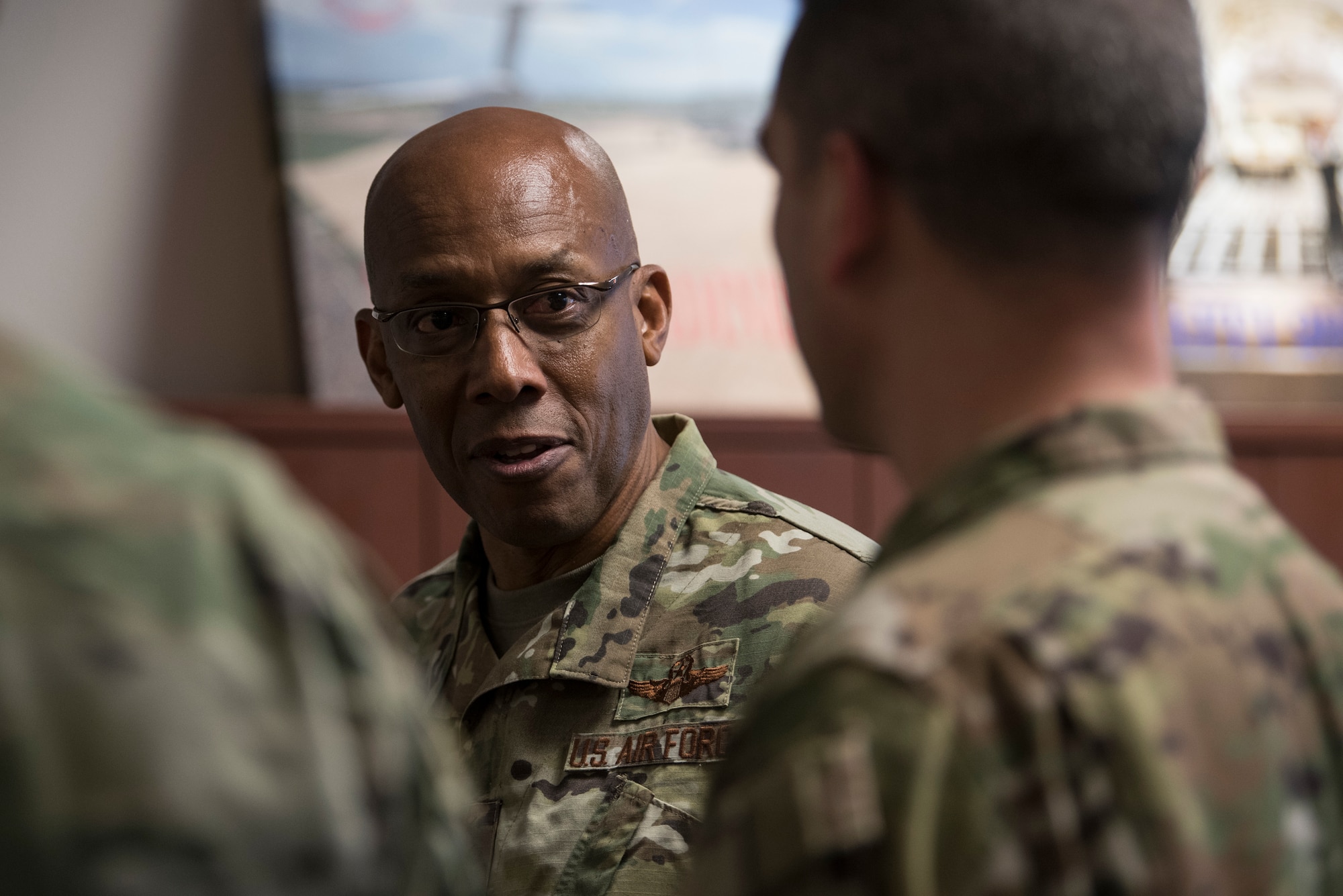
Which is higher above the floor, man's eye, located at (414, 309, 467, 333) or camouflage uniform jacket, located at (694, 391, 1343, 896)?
camouflage uniform jacket, located at (694, 391, 1343, 896)

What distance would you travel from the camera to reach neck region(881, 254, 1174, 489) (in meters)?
0.75

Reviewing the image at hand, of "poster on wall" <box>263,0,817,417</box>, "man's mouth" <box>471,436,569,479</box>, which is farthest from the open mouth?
"poster on wall" <box>263,0,817,417</box>

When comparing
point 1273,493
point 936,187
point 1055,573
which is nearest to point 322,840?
point 1055,573

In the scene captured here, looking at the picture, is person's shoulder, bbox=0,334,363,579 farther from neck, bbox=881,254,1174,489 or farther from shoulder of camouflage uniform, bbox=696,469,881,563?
shoulder of camouflage uniform, bbox=696,469,881,563

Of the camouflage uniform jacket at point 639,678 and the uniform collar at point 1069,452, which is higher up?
the uniform collar at point 1069,452

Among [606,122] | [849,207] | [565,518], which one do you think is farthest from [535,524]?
[606,122]

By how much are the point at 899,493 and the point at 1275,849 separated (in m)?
2.72

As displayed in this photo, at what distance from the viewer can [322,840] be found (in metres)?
0.52

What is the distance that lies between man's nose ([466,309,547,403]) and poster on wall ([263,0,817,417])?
1880 mm

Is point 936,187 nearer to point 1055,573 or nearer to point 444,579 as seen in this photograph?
point 1055,573

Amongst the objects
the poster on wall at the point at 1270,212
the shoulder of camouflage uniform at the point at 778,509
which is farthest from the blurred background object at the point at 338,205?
the shoulder of camouflage uniform at the point at 778,509

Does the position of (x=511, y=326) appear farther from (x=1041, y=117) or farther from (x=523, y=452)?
(x=1041, y=117)

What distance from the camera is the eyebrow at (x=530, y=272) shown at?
1488 mm

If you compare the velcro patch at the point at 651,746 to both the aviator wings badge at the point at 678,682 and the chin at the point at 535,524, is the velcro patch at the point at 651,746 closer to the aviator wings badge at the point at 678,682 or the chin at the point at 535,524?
the aviator wings badge at the point at 678,682
